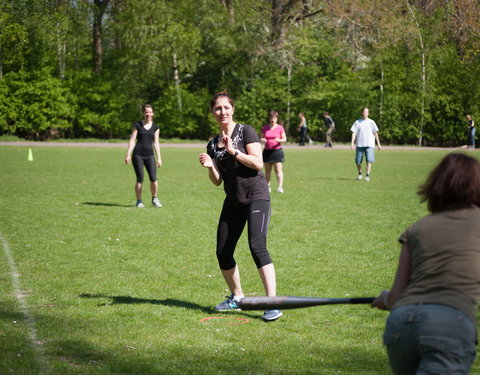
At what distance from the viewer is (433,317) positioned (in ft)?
9.74

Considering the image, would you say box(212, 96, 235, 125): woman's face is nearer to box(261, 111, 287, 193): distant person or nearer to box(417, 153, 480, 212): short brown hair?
box(417, 153, 480, 212): short brown hair

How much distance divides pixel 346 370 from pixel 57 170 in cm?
1981

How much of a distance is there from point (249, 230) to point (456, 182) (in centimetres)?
352

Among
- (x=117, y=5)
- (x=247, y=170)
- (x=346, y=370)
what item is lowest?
(x=346, y=370)

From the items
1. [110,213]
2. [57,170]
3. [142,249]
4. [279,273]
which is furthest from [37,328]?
[57,170]

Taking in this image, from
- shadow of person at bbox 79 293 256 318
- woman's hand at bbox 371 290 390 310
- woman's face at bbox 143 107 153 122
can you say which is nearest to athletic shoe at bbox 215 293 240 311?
shadow of person at bbox 79 293 256 318

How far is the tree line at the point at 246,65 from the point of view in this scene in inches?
1828

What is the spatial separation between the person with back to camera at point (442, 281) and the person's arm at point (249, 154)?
10.3ft

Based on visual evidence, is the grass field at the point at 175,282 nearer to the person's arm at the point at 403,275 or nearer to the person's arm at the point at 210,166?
the person's arm at the point at 403,275

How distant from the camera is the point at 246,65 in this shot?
4944 centimetres

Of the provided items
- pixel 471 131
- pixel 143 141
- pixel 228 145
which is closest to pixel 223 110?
pixel 228 145

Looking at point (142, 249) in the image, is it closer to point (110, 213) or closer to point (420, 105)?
point (110, 213)

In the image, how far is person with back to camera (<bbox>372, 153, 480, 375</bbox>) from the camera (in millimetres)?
2938

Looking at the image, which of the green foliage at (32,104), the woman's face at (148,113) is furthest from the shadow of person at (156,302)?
the green foliage at (32,104)
